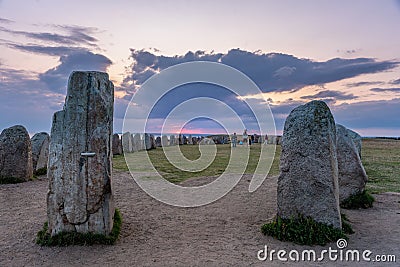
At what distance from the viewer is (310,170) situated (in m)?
6.78

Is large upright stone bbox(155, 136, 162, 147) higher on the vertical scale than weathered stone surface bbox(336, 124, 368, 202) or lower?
higher

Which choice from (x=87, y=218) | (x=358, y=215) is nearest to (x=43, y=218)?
(x=87, y=218)

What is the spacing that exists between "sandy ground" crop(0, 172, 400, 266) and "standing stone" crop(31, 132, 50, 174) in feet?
14.6

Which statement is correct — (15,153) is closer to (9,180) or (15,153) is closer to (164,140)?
(9,180)

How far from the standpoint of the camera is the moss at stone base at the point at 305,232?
6496 mm

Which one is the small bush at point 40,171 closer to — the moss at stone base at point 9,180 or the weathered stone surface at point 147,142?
the moss at stone base at point 9,180

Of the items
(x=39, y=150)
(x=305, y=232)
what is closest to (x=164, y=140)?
(x=39, y=150)

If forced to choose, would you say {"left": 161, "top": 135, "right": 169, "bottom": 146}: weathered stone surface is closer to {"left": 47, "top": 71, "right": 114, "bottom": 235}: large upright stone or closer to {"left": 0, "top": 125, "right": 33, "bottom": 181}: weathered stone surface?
{"left": 0, "top": 125, "right": 33, "bottom": 181}: weathered stone surface

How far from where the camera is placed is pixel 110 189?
6520 mm

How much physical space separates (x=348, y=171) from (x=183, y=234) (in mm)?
4938

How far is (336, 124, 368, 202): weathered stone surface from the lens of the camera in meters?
9.30

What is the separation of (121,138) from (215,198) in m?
17.5

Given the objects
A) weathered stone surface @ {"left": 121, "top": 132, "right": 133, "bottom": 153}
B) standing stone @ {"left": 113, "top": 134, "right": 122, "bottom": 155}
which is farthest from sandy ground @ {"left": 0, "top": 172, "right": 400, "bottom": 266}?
weathered stone surface @ {"left": 121, "top": 132, "right": 133, "bottom": 153}
